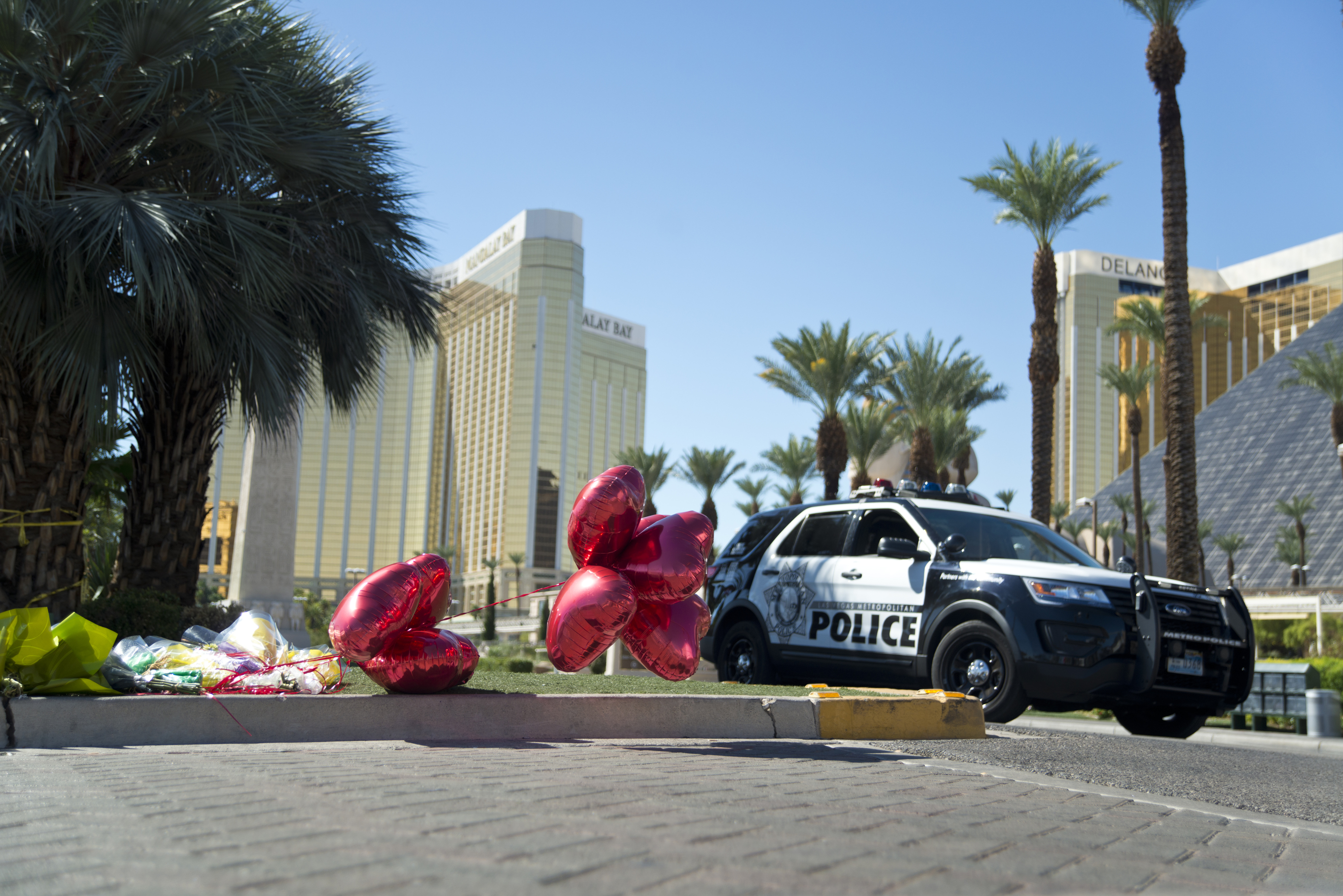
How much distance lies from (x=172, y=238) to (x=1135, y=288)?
13587cm

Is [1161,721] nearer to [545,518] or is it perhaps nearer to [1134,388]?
[1134,388]

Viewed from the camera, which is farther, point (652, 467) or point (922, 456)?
point (652, 467)

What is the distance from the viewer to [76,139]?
980 cm

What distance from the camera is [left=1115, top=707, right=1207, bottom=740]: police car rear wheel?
10.0 meters

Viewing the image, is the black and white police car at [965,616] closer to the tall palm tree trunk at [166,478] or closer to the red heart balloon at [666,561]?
the red heart balloon at [666,561]

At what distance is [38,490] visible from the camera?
9688 mm

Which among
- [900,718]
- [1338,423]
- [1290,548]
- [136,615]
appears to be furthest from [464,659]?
[1290,548]

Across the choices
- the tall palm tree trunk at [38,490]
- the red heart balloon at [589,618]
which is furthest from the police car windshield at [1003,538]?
the tall palm tree trunk at [38,490]

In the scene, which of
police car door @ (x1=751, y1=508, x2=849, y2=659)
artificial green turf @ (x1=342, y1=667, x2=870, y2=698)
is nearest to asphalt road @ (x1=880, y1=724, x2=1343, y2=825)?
artificial green turf @ (x1=342, y1=667, x2=870, y2=698)

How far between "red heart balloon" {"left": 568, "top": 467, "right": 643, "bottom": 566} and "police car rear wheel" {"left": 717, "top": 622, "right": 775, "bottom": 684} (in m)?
3.88

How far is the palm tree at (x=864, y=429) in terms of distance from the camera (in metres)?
40.4

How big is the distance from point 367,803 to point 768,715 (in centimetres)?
406

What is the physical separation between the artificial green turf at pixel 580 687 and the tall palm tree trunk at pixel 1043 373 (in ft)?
73.0

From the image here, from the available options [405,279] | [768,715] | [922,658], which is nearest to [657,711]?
[768,715]
